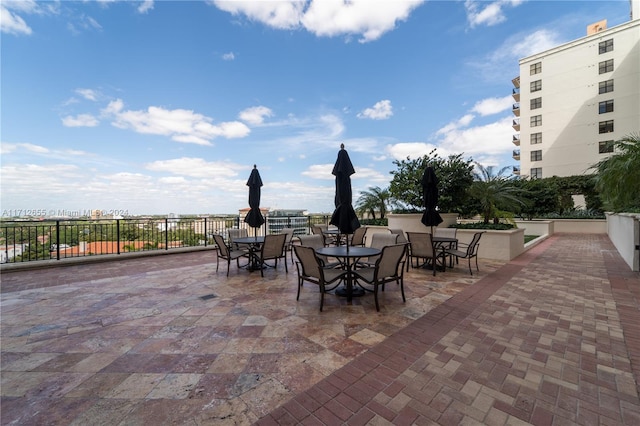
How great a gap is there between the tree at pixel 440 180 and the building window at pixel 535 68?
33.0m

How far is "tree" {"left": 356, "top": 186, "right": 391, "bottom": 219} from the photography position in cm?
1131

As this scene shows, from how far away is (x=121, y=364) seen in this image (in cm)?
236

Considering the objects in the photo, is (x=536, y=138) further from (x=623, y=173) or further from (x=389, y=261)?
(x=389, y=261)

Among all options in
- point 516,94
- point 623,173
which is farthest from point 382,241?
point 516,94

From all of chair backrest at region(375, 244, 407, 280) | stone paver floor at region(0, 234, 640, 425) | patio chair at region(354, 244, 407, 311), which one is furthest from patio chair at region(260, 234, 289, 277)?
chair backrest at region(375, 244, 407, 280)

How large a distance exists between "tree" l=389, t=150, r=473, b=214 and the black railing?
18.5 feet

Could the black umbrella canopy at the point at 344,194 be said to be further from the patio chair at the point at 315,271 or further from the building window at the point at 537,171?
the building window at the point at 537,171

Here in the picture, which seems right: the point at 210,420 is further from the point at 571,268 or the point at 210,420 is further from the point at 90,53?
the point at 90,53

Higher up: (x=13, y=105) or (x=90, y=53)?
(x=90, y=53)

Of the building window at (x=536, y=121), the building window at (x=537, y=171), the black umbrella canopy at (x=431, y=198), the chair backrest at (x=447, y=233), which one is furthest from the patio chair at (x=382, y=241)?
the building window at (x=536, y=121)

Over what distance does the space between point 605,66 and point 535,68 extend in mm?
6023

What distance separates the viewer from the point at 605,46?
26.6 m

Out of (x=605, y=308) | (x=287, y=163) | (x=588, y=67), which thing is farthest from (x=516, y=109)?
(x=605, y=308)

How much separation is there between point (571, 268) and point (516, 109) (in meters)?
37.7
